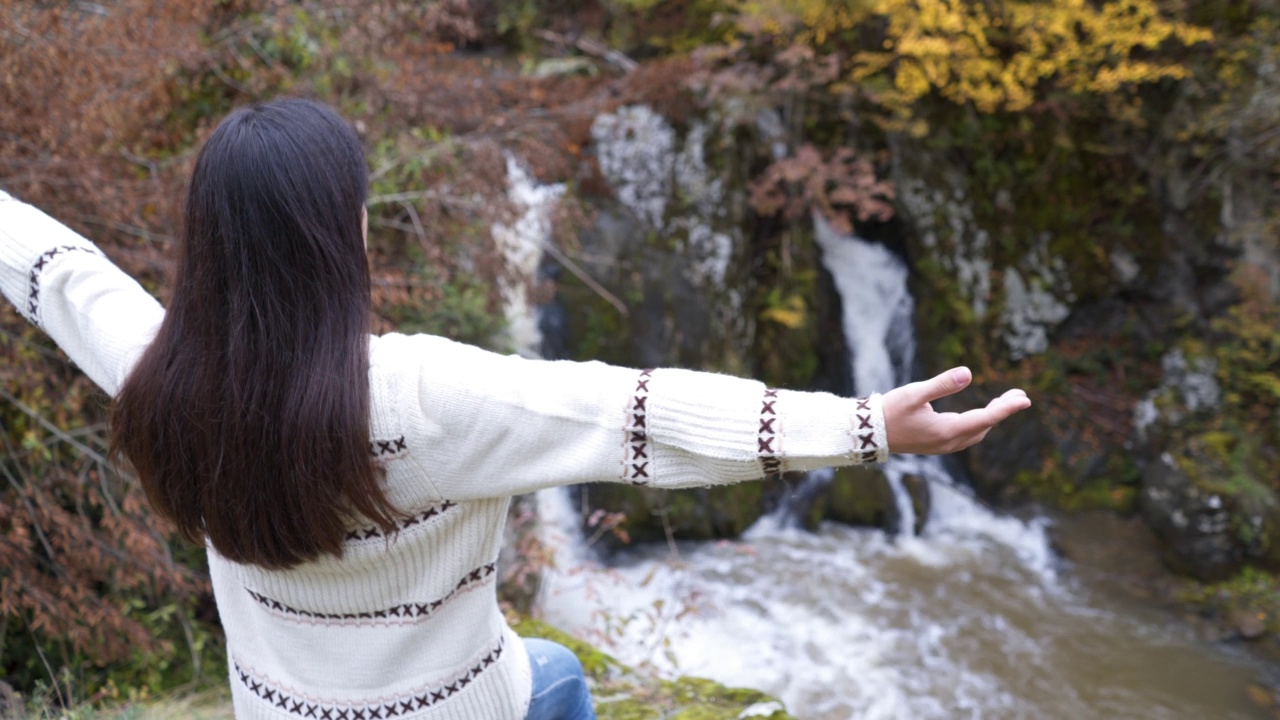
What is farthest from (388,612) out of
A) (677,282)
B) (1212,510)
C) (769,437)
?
(1212,510)

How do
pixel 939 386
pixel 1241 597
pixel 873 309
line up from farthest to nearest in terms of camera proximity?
pixel 873 309 < pixel 1241 597 < pixel 939 386

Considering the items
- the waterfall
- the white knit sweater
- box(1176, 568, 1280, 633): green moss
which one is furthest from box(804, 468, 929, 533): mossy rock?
the white knit sweater

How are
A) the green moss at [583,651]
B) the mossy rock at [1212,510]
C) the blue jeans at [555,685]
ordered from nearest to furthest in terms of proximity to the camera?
the blue jeans at [555,685] < the green moss at [583,651] < the mossy rock at [1212,510]

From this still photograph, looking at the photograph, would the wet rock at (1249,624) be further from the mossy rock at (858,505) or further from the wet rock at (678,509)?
the wet rock at (678,509)

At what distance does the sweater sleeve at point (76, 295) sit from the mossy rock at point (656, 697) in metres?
1.81

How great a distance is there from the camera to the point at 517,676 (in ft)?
4.90

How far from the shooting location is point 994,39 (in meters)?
6.80

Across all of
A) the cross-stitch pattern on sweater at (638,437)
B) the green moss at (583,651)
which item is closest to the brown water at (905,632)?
the green moss at (583,651)

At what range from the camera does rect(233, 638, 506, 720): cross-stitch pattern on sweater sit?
53.4 inches

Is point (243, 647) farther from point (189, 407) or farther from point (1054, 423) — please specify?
point (1054, 423)

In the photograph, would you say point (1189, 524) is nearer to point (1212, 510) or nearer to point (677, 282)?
point (1212, 510)

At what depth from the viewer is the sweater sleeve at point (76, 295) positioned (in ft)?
4.44

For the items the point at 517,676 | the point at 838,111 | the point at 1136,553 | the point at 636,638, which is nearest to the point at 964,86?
the point at 838,111

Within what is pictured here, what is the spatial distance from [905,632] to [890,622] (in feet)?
0.38
